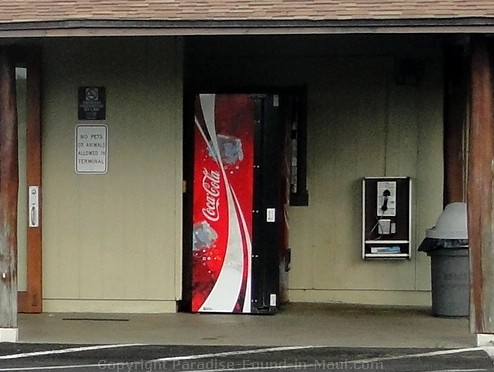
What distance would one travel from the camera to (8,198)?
11.0 meters

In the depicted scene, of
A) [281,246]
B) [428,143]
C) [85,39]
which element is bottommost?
[281,246]

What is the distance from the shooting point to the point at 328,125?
14.2 m

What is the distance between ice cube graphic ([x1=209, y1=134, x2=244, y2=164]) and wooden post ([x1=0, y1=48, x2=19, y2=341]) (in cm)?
279

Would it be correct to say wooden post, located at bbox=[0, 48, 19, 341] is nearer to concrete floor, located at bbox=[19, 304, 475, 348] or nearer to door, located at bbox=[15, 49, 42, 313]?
concrete floor, located at bbox=[19, 304, 475, 348]

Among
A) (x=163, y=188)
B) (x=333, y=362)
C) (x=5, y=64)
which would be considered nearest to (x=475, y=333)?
(x=333, y=362)

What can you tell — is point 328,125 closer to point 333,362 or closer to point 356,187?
point 356,187

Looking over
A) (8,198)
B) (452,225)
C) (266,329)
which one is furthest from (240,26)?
(452,225)

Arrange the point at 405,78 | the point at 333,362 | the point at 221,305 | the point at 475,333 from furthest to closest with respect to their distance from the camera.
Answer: the point at 405,78 < the point at 221,305 < the point at 475,333 < the point at 333,362

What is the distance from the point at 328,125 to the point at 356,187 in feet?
2.84

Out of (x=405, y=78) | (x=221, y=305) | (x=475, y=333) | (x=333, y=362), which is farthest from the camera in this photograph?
(x=405, y=78)

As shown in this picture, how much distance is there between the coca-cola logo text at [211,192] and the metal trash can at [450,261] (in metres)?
2.43

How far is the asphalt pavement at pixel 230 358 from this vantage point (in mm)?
9789

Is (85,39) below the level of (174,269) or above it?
above

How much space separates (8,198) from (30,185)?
6.86 feet
